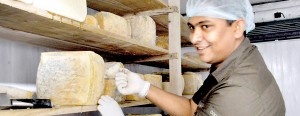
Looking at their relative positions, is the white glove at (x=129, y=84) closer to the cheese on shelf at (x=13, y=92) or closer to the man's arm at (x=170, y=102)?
the man's arm at (x=170, y=102)

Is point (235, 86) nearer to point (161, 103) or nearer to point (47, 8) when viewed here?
point (161, 103)

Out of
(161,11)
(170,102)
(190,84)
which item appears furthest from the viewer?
(190,84)

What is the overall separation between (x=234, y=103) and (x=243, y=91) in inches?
2.7

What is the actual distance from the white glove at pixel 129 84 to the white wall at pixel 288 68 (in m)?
2.89

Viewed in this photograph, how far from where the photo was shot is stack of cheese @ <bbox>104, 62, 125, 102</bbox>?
5.81 ft

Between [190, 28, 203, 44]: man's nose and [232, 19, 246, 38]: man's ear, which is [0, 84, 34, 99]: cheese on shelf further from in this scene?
[232, 19, 246, 38]: man's ear

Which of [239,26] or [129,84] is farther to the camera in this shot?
[129,84]

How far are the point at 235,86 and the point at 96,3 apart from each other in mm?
1249

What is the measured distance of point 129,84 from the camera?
1.87 m

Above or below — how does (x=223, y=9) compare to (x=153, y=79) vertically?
above

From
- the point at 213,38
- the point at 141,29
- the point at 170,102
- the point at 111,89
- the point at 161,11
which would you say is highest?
the point at 161,11

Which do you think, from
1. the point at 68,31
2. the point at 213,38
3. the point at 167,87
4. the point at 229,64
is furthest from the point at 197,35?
the point at 167,87

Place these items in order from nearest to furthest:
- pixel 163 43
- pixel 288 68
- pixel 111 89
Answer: pixel 111 89
pixel 163 43
pixel 288 68

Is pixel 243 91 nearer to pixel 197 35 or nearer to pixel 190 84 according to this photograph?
pixel 197 35
